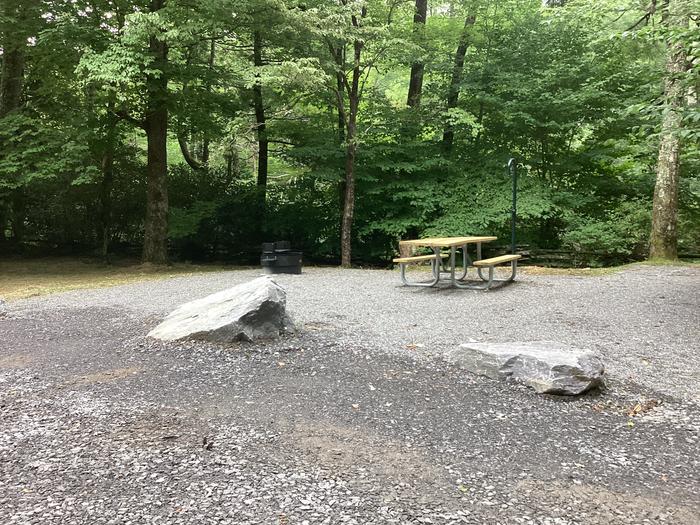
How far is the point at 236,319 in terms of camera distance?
429 cm

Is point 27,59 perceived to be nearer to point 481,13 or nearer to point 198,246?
point 198,246

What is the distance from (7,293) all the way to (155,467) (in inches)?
277

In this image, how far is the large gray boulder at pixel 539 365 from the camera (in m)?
3.17

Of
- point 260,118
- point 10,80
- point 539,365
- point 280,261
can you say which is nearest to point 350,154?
point 280,261

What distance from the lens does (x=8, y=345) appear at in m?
4.47

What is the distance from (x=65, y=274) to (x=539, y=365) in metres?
10.2

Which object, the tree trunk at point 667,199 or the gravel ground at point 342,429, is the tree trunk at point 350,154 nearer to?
the tree trunk at point 667,199

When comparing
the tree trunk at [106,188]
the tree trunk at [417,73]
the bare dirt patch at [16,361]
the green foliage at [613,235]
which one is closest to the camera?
the bare dirt patch at [16,361]

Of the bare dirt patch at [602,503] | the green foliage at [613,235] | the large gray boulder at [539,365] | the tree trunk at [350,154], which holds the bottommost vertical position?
the bare dirt patch at [602,503]

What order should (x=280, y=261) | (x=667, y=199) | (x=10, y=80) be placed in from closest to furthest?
(x=667, y=199), (x=280, y=261), (x=10, y=80)

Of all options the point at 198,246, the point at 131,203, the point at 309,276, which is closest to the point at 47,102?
the point at 131,203

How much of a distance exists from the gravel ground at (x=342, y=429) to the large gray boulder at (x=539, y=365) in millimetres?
109

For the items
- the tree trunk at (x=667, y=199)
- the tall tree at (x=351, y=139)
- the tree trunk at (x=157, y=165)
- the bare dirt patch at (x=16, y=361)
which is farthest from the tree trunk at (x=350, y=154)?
the bare dirt patch at (x=16, y=361)

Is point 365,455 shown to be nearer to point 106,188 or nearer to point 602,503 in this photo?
point 602,503
